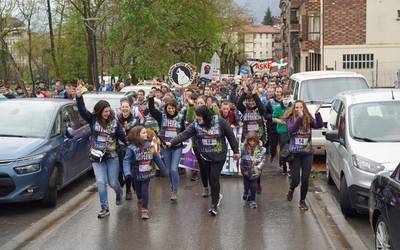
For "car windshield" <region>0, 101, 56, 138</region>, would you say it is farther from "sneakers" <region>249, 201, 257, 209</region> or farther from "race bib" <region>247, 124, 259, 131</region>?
"race bib" <region>247, 124, 259, 131</region>

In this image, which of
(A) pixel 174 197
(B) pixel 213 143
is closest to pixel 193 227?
(B) pixel 213 143

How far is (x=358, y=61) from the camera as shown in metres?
39.6

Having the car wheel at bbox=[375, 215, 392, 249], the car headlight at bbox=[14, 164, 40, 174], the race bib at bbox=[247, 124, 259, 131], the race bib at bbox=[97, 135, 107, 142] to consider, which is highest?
the race bib at bbox=[97, 135, 107, 142]

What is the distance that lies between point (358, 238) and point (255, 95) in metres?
3.66

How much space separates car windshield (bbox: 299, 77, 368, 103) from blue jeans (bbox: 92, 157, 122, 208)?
7.15 m

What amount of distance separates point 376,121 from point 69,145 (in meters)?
5.01

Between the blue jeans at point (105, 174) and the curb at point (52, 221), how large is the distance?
2.09 feet

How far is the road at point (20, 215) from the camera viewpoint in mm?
8113

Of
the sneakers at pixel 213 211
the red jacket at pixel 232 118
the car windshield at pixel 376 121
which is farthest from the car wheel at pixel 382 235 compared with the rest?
the red jacket at pixel 232 118

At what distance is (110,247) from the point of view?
725cm

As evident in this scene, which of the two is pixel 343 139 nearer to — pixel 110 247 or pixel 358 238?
pixel 358 238

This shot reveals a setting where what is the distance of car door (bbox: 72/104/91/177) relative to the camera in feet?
35.6

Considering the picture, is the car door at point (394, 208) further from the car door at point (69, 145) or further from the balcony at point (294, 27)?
the balcony at point (294, 27)

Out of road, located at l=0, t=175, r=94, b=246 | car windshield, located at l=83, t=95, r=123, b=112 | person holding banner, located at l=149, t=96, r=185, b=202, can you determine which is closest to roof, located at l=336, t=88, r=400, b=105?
person holding banner, located at l=149, t=96, r=185, b=202
